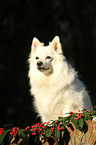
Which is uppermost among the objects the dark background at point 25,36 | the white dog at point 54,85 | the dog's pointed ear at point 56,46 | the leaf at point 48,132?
the dark background at point 25,36

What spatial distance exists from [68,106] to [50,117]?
49 cm

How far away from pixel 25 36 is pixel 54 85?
734 centimetres

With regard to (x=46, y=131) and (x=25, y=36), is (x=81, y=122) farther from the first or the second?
(x=25, y=36)

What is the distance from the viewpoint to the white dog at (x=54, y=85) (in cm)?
520

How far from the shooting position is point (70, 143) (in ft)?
13.8

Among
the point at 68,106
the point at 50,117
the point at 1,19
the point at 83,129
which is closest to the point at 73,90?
the point at 68,106

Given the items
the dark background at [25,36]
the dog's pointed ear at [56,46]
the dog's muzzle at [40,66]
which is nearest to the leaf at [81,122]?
the dog's muzzle at [40,66]

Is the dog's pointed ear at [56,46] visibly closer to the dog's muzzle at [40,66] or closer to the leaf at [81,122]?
the dog's muzzle at [40,66]

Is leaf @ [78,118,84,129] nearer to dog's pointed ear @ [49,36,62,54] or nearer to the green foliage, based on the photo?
the green foliage

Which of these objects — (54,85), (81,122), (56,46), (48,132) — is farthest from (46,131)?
(56,46)

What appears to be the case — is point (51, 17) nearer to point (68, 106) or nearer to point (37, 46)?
point (37, 46)

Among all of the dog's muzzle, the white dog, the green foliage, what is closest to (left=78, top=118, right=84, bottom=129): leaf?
the green foliage

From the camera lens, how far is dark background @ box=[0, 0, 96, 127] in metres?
11.3

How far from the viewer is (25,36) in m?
12.4
